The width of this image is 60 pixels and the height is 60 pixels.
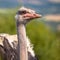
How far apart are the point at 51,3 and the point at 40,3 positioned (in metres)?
0.36

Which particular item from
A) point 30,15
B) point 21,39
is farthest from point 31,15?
point 21,39

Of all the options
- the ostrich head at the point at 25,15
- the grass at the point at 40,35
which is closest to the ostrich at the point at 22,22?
the ostrich head at the point at 25,15

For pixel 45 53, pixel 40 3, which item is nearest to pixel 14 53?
pixel 45 53

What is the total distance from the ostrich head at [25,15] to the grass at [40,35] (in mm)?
1860

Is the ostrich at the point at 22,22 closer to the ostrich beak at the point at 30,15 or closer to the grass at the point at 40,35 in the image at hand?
the ostrich beak at the point at 30,15

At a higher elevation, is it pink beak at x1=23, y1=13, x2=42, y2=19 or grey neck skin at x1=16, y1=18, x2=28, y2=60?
pink beak at x1=23, y1=13, x2=42, y2=19

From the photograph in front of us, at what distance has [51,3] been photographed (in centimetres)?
783

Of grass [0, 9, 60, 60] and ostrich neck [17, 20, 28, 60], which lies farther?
grass [0, 9, 60, 60]

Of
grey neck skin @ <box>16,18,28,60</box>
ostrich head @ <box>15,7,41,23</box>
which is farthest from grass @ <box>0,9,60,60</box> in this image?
ostrich head @ <box>15,7,41,23</box>

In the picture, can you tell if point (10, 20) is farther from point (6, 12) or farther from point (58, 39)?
point (58, 39)

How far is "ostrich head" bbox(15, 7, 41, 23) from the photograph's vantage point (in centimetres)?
355

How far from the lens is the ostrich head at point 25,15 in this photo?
3555mm

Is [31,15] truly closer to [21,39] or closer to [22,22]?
[22,22]

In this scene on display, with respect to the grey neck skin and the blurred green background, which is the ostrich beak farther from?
the blurred green background
